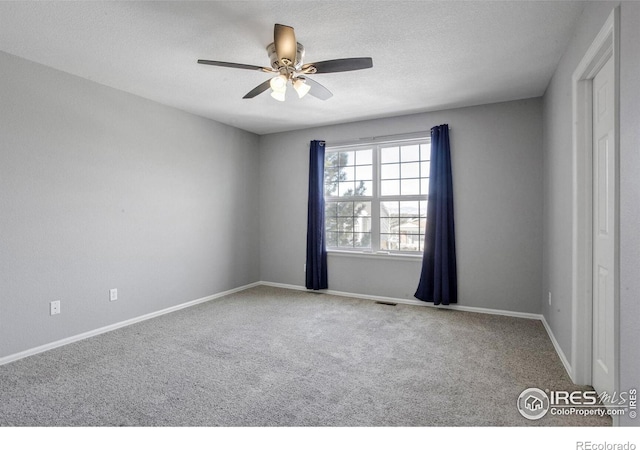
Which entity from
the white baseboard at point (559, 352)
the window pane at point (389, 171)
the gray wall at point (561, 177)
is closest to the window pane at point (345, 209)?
the window pane at point (389, 171)

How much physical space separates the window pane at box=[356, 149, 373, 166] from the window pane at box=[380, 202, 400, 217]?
2.15 ft

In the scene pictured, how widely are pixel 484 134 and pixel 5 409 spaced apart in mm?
4851

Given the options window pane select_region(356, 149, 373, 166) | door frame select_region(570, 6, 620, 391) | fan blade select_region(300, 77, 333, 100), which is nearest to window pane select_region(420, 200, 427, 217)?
window pane select_region(356, 149, 373, 166)

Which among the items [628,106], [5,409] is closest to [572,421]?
[628,106]

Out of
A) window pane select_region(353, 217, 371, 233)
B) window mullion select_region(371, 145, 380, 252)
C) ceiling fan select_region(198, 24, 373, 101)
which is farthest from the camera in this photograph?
window pane select_region(353, 217, 371, 233)

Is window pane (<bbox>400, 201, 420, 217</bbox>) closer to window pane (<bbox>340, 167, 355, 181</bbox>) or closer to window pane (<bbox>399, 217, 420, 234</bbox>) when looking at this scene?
window pane (<bbox>399, 217, 420, 234</bbox>)

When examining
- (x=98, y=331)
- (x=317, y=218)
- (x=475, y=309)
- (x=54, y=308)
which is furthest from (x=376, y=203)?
(x=54, y=308)

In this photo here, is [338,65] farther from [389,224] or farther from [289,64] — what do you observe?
[389,224]

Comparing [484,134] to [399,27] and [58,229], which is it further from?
[58,229]

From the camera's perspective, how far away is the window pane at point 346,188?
4.83m

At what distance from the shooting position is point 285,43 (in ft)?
6.67

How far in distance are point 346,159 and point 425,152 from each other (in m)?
1.15

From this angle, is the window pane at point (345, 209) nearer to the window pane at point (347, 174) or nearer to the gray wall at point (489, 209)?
the window pane at point (347, 174)

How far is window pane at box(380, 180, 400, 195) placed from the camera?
14.8 feet
